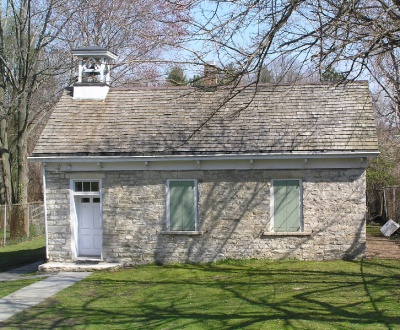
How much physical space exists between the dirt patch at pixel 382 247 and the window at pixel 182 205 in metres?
5.31

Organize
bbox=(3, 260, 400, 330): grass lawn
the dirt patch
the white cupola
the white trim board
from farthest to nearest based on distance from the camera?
the white cupola → the dirt patch → the white trim board → bbox=(3, 260, 400, 330): grass lawn

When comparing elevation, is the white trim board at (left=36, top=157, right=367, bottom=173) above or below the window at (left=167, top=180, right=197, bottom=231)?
above

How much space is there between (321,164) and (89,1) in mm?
15826

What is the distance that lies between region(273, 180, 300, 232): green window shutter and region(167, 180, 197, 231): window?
239 centimetres

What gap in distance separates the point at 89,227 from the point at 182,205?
2993mm

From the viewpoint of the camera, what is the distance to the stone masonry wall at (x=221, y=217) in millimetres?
15992

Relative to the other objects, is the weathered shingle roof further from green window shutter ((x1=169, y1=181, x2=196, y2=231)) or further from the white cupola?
green window shutter ((x1=169, y1=181, x2=196, y2=231))

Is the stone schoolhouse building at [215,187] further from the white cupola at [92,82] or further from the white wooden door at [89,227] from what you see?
the white cupola at [92,82]

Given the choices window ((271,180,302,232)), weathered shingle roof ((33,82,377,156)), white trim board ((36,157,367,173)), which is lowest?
window ((271,180,302,232))

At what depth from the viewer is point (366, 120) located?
16625 mm

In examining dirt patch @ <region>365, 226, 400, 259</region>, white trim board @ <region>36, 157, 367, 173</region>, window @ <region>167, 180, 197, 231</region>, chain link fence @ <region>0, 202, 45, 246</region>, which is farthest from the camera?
chain link fence @ <region>0, 202, 45, 246</region>

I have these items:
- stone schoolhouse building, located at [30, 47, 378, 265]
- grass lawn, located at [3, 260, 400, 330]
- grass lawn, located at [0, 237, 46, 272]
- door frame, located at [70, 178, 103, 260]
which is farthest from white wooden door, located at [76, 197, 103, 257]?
grass lawn, located at [0, 237, 46, 272]

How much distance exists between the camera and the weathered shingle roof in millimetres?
16203

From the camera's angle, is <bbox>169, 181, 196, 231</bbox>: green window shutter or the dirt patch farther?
the dirt patch
